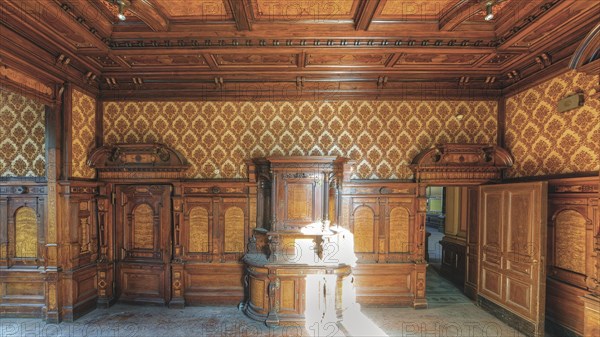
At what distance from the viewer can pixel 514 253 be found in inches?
164

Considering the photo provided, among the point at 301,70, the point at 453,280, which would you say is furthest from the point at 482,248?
the point at 301,70

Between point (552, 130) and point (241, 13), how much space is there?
4.60m

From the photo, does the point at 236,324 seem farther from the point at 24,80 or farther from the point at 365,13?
the point at 365,13

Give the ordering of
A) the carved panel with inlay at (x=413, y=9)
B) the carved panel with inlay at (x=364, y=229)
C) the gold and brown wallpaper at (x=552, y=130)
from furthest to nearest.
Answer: the carved panel with inlay at (x=364, y=229), the gold and brown wallpaper at (x=552, y=130), the carved panel with inlay at (x=413, y=9)

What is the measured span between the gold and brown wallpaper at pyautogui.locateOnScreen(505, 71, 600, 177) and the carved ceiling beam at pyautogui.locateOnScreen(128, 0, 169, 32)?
538 cm

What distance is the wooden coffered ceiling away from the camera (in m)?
3.30

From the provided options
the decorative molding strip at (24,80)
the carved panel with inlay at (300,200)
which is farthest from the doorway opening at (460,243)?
the decorative molding strip at (24,80)

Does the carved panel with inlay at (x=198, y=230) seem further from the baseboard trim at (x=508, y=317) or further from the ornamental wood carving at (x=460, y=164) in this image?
the baseboard trim at (x=508, y=317)

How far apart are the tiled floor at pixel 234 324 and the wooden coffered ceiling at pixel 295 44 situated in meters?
3.66

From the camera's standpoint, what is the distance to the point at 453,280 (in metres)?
6.05

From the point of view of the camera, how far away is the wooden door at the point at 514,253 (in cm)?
380

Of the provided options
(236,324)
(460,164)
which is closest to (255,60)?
(460,164)

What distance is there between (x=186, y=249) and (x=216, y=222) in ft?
2.34

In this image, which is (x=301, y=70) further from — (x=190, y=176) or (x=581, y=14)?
(x=581, y=14)
